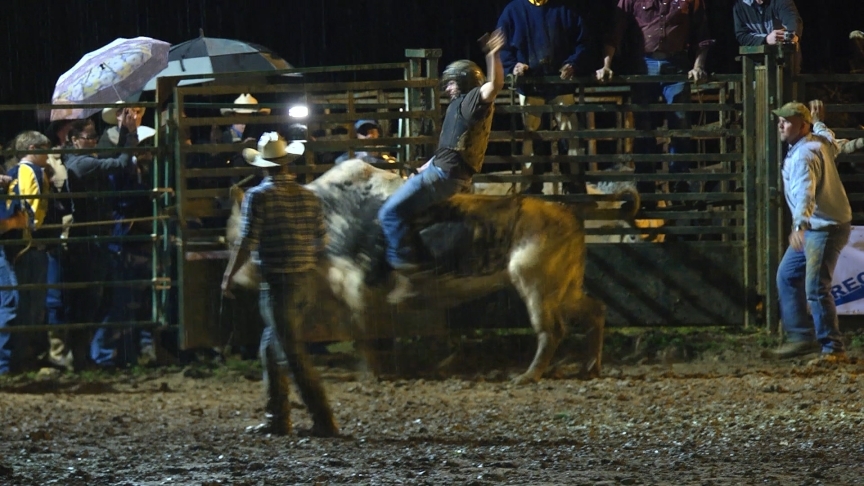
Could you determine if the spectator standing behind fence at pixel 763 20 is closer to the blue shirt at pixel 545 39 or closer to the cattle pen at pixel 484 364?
the cattle pen at pixel 484 364

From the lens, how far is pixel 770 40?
1184 cm

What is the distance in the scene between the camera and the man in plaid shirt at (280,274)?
7.87 meters

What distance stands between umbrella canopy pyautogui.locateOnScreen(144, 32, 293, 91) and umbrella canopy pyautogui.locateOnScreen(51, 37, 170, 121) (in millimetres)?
1342

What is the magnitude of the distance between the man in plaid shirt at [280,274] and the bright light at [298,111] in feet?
9.95

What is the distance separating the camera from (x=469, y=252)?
10.3m

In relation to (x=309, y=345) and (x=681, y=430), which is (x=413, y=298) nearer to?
(x=309, y=345)

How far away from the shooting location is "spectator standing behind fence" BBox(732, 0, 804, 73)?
12.2 meters

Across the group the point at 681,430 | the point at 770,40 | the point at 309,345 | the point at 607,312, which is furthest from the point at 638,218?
the point at 681,430

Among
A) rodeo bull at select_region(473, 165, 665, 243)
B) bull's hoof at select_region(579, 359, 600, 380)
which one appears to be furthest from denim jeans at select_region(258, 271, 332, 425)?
rodeo bull at select_region(473, 165, 665, 243)

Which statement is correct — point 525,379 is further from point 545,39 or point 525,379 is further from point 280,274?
point 545,39

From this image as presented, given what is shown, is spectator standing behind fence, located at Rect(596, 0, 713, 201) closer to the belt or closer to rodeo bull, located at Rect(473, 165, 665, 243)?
the belt

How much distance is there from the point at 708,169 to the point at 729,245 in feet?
6.00

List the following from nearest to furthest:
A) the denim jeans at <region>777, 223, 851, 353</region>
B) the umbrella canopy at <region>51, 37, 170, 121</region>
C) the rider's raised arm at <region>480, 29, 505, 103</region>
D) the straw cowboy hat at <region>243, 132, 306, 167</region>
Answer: the straw cowboy hat at <region>243, 132, 306, 167</region>, the rider's raised arm at <region>480, 29, 505, 103</region>, the denim jeans at <region>777, 223, 851, 353</region>, the umbrella canopy at <region>51, 37, 170, 121</region>

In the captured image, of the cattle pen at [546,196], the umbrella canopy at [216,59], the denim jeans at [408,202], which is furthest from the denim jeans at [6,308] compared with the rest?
the umbrella canopy at [216,59]
